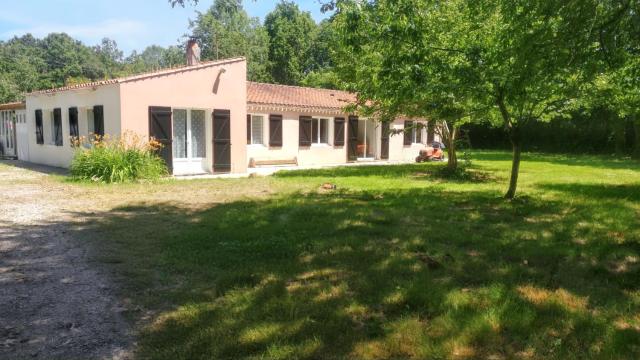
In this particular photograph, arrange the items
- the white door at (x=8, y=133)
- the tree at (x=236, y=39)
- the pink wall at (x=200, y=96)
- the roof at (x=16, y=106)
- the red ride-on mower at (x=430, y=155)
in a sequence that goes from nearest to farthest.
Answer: the pink wall at (x=200, y=96) → the roof at (x=16, y=106) → the white door at (x=8, y=133) → the red ride-on mower at (x=430, y=155) → the tree at (x=236, y=39)

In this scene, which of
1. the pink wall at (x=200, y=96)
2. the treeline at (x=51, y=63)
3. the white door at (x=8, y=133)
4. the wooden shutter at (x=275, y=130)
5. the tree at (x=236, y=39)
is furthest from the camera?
the treeline at (x=51, y=63)

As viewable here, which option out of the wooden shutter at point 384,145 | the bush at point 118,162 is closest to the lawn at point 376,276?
the bush at point 118,162

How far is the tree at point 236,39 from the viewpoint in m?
45.3

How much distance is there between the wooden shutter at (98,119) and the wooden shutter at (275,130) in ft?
19.5

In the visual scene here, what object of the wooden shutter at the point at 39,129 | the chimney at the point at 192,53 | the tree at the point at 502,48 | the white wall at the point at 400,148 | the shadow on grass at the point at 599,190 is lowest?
the shadow on grass at the point at 599,190

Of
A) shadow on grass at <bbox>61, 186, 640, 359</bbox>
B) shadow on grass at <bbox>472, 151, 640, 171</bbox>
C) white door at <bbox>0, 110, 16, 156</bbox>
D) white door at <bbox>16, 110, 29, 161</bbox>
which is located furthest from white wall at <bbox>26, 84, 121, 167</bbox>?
shadow on grass at <bbox>472, 151, 640, 171</bbox>

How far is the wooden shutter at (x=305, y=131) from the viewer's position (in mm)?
19812

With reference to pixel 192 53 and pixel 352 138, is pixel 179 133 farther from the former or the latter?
pixel 352 138

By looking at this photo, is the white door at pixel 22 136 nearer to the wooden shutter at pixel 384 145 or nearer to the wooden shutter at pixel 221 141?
the wooden shutter at pixel 221 141

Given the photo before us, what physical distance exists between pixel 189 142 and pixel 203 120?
86cm

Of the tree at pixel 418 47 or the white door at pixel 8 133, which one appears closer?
the tree at pixel 418 47

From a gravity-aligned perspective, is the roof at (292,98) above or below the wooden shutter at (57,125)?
Answer: above

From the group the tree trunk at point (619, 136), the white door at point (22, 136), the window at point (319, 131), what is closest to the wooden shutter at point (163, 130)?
the window at point (319, 131)

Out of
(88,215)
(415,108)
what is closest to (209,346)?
(88,215)
